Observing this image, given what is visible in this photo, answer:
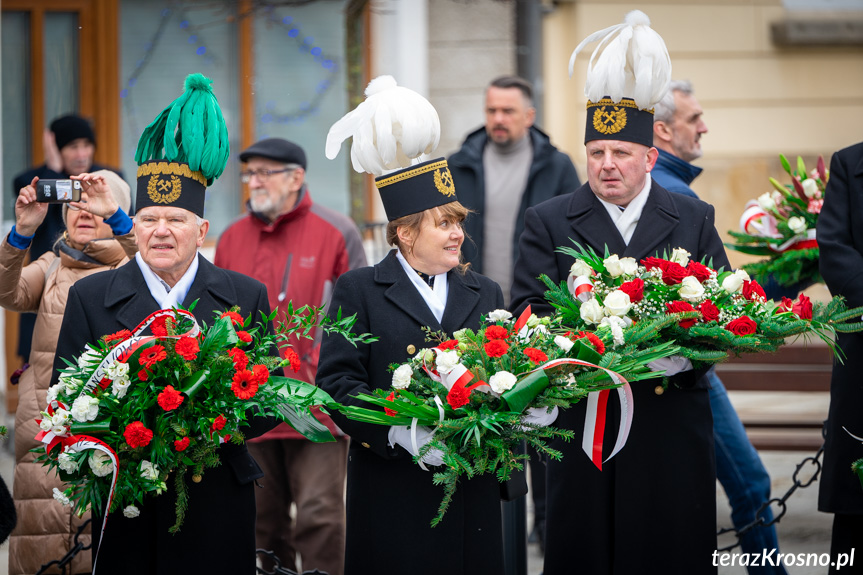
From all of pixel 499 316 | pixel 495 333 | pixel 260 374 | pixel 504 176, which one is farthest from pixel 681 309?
pixel 504 176

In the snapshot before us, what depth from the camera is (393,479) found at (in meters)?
3.67

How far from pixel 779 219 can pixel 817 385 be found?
201cm

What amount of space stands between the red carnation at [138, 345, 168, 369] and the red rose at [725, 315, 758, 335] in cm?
177

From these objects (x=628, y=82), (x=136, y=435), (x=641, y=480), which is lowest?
(x=641, y=480)

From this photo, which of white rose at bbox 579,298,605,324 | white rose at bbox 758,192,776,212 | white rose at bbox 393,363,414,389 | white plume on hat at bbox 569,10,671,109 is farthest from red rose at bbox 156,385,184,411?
white rose at bbox 758,192,776,212

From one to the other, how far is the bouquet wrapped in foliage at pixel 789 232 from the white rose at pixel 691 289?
1.84 meters

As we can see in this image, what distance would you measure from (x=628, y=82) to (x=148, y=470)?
2.29 metres

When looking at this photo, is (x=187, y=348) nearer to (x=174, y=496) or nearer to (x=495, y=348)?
(x=174, y=496)

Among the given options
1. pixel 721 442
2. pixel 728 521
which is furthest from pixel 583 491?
pixel 728 521

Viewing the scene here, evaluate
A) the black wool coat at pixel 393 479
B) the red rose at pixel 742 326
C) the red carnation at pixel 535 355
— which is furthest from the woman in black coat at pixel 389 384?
the red rose at pixel 742 326

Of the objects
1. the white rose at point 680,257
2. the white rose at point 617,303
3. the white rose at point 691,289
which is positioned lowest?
the white rose at point 617,303

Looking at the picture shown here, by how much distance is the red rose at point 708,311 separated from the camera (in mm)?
3668

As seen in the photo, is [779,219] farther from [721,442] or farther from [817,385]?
[817,385]

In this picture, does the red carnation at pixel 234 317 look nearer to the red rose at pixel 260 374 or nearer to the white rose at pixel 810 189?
the red rose at pixel 260 374
